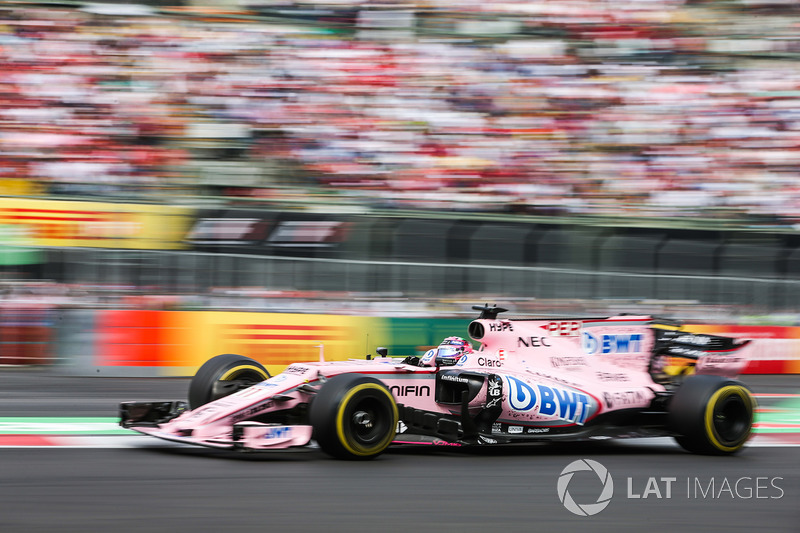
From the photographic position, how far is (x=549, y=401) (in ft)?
22.9

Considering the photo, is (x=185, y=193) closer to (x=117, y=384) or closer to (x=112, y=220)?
(x=112, y=220)

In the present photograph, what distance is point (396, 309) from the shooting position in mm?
12641

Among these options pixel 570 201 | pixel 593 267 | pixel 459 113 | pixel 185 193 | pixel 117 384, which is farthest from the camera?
pixel 459 113

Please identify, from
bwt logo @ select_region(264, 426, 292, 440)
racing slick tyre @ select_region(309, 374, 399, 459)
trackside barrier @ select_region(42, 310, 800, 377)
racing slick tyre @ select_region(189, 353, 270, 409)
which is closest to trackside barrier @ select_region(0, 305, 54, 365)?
trackside barrier @ select_region(42, 310, 800, 377)

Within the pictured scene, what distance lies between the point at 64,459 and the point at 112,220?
6.77 metres

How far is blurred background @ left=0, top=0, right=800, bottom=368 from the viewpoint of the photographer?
39.6 feet

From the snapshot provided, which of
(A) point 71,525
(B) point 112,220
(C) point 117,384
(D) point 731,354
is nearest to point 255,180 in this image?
(B) point 112,220

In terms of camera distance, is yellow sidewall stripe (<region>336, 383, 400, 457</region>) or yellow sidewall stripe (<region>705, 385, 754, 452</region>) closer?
yellow sidewall stripe (<region>336, 383, 400, 457</region>)

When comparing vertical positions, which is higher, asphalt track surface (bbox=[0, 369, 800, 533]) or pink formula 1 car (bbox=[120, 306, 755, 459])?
pink formula 1 car (bbox=[120, 306, 755, 459])

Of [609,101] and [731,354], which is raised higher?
[609,101]

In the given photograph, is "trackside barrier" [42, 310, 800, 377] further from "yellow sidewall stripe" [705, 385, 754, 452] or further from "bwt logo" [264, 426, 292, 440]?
"bwt logo" [264, 426, 292, 440]

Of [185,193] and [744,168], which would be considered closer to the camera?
[185,193]

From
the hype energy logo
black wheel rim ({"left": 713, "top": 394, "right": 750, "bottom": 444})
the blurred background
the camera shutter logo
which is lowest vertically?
the camera shutter logo

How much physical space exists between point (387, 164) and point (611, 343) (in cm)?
837
